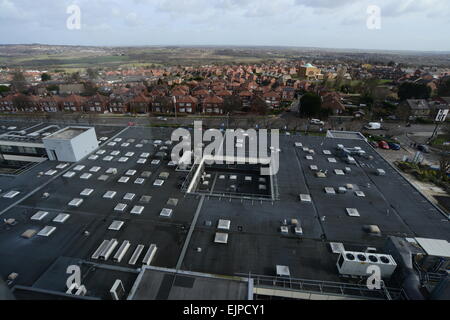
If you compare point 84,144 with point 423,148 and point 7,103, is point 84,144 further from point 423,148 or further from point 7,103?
point 7,103

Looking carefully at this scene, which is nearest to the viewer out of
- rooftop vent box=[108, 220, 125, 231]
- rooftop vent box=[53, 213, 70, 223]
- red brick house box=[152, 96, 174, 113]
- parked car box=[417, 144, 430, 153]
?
rooftop vent box=[108, 220, 125, 231]

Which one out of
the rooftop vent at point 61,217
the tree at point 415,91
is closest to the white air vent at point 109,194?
the rooftop vent at point 61,217

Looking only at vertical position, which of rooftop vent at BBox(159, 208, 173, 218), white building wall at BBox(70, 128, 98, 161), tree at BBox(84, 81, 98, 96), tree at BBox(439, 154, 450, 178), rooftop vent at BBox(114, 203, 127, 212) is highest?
tree at BBox(84, 81, 98, 96)

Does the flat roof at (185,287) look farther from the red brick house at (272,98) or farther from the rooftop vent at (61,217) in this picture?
the red brick house at (272,98)

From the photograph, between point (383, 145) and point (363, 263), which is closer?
point (363, 263)

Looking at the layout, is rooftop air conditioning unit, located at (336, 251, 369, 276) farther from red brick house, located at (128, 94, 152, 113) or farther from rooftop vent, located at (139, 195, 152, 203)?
red brick house, located at (128, 94, 152, 113)

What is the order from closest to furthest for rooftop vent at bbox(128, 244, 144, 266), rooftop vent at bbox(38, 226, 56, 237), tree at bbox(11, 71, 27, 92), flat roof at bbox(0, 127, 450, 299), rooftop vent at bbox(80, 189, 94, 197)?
rooftop vent at bbox(128, 244, 144, 266) < flat roof at bbox(0, 127, 450, 299) < rooftop vent at bbox(38, 226, 56, 237) < rooftop vent at bbox(80, 189, 94, 197) < tree at bbox(11, 71, 27, 92)

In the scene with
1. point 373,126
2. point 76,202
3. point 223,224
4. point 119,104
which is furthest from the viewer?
point 119,104

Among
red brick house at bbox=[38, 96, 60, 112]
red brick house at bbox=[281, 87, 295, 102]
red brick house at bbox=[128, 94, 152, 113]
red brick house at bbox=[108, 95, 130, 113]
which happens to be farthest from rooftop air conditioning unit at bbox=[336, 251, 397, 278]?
red brick house at bbox=[38, 96, 60, 112]

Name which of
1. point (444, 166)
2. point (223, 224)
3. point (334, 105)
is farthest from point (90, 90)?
point (444, 166)

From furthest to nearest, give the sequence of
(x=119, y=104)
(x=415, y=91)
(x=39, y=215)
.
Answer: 1. (x=415, y=91)
2. (x=119, y=104)
3. (x=39, y=215)
